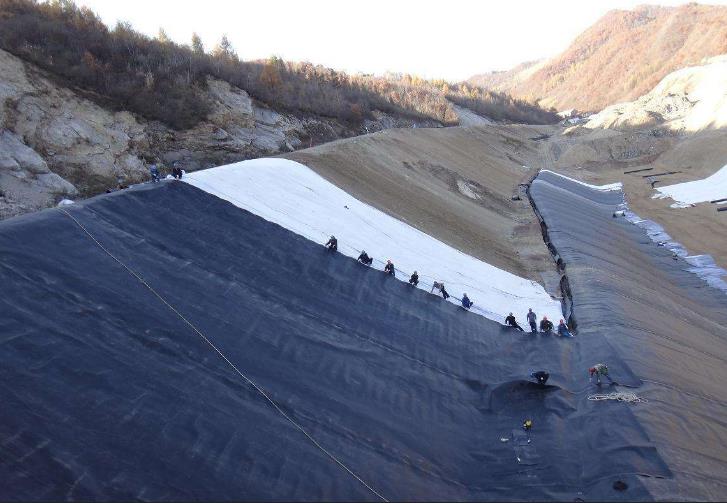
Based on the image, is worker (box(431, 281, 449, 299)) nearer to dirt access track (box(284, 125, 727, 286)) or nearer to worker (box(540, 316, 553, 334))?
worker (box(540, 316, 553, 334))

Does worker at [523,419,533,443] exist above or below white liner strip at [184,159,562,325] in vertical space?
below

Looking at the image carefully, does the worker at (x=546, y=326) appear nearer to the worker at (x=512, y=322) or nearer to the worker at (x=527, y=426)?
the worker at (x=512, y=322)

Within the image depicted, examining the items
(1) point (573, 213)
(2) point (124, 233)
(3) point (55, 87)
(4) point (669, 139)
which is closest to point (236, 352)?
(2) point (124, 233)

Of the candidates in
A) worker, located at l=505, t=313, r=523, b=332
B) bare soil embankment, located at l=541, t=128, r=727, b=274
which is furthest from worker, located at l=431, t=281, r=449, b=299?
bare soil embankment, located at l=541, t=128, r=727, b=274

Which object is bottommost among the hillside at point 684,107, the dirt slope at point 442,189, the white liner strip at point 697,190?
the dirt slope at point 442,189

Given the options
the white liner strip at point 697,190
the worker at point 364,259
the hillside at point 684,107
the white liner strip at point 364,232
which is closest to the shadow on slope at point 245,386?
the worker at point 364,259

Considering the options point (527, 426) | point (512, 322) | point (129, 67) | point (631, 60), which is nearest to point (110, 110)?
point (129, 67)

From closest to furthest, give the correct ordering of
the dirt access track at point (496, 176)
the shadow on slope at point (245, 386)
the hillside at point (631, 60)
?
1. the shadow on slope at point (245, 386)
2. the dirt access track at point (496, 176)
3. the hillside at point (631, 60)
